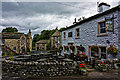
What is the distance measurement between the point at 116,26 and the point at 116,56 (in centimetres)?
232

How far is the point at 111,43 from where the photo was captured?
6.80 m

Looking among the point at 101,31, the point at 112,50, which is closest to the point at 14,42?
the point at 101,31

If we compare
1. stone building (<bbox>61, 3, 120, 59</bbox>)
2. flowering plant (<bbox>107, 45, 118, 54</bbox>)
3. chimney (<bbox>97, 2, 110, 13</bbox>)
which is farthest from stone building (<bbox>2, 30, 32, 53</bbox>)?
flowering plant (<bbox>107, 45, 118, 54</bbox>)

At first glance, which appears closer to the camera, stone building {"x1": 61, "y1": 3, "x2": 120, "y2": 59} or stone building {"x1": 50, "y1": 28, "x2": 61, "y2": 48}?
stone building {"x1": 61, "y1": 3, "x2": 120, "y2": 59}

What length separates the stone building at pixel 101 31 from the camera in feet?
21.0

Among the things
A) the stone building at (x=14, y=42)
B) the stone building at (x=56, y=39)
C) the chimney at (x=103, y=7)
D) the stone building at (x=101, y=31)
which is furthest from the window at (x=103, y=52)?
the stone building at (x=14, y=42)

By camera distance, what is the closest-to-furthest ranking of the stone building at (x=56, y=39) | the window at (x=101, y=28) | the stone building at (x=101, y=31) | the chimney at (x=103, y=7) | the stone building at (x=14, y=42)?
the stone building at (x=101, y=31)
the window at (x=101, y=28)
the chimney at (x=103, y=7)
the stone building at (x=14, y=42)
the stone building at (x=56, y=39)

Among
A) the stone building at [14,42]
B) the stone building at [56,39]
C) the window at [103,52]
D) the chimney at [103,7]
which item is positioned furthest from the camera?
the stone building at [56,39]

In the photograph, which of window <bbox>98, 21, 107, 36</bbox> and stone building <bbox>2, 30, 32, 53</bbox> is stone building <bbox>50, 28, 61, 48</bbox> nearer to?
stone building <bbox>2, 30, 32, 53</bbox>

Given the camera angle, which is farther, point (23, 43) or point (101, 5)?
point (23, 43)

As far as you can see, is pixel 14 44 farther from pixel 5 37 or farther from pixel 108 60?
pixel 108 60

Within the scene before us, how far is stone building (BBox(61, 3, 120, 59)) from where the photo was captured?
252 inches

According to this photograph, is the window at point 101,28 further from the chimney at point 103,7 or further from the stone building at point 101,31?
the chimney at point 103,7

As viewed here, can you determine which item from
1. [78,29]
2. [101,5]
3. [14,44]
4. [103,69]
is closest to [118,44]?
[103,69]
